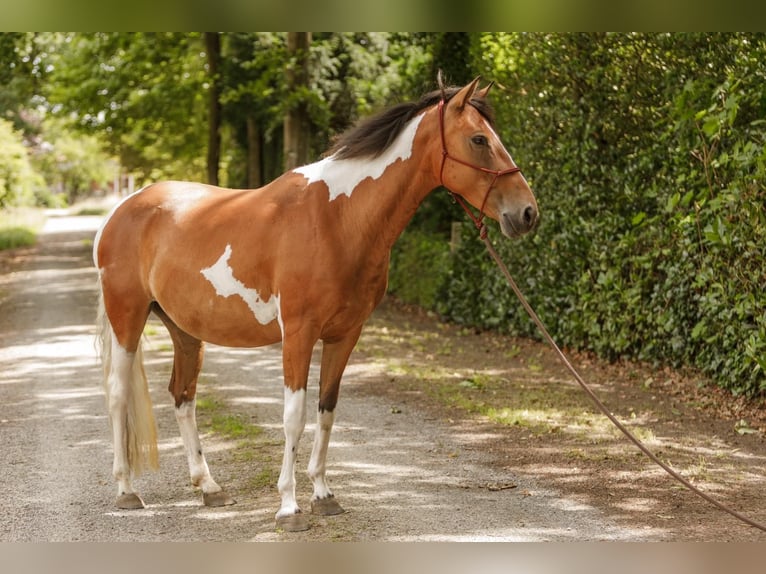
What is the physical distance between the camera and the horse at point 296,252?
459 centimetres

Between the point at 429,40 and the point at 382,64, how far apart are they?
13.9 feet

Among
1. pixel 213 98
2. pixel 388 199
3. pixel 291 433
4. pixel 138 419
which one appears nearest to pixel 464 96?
pixel 388 199

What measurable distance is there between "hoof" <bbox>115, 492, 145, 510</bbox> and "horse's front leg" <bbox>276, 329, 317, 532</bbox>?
97 cm

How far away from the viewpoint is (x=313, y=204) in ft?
15.8

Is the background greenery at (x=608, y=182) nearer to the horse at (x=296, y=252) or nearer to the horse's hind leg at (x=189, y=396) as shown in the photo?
the horse at (x=296, y=252)

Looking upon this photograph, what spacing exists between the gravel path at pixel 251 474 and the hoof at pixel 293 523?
0.06 m

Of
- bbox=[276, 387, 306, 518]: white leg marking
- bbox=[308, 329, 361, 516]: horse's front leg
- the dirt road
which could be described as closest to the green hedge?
the dirt road

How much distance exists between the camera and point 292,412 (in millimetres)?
4754

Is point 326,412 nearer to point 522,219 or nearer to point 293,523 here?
point 293,523

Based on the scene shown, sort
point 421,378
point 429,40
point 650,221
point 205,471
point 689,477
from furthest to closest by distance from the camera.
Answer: point 429,40 → point 421,378 → point 650,221 → point 689,477 → point 205,471

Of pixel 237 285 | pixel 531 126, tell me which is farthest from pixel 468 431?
pixel 531 126

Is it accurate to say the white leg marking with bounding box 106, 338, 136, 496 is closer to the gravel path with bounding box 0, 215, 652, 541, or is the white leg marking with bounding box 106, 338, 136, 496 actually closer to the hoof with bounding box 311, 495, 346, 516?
the gravel path with bounding box 0, 215, 652, 541

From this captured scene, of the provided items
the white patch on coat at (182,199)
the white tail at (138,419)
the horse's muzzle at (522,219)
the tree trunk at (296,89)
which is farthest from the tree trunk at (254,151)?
the horse's muzzle at (522,219)

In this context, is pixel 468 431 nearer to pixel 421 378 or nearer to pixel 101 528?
Result: pixel 421 378
